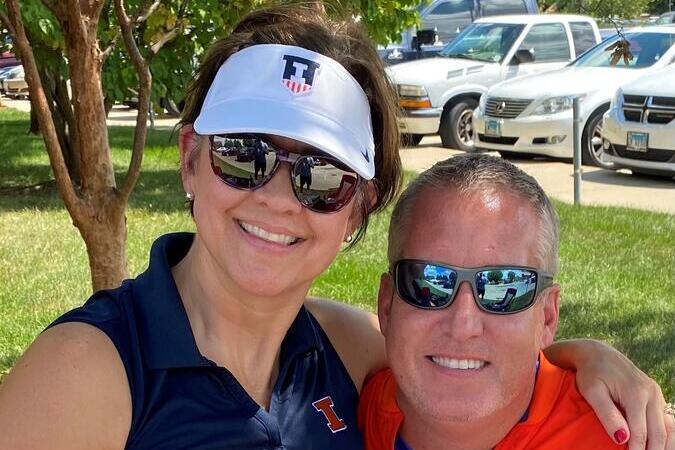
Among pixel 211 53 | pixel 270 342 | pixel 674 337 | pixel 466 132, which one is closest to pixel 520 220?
pixel 270 342

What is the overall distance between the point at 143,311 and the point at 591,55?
40.1 feet

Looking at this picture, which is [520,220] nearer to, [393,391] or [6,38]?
[393,391]

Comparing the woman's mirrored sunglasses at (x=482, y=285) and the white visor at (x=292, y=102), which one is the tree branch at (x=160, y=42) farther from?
the woman's mirrored sunglasses at (x=482, y=285)

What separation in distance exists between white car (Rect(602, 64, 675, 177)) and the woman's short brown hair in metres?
8.75

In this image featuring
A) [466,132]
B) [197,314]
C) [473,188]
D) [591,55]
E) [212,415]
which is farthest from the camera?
[466,132]

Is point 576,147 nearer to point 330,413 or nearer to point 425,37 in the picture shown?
point 330,413

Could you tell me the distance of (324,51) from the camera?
222cm

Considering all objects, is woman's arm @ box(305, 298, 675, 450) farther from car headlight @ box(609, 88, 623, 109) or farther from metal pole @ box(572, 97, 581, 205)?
car headlight @ box(609, 88, 623, 109)

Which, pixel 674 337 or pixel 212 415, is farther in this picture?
pixel 674 337

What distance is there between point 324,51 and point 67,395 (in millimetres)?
954

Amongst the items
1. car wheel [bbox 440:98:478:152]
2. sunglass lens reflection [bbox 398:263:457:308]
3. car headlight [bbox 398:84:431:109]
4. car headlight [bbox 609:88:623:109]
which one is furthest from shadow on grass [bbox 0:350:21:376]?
car wheel [bbox 440:98:478:152]

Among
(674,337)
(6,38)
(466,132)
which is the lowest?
(466,132)

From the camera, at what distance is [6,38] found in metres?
10.4

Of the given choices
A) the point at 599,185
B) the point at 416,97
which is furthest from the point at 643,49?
the point at 416,97
